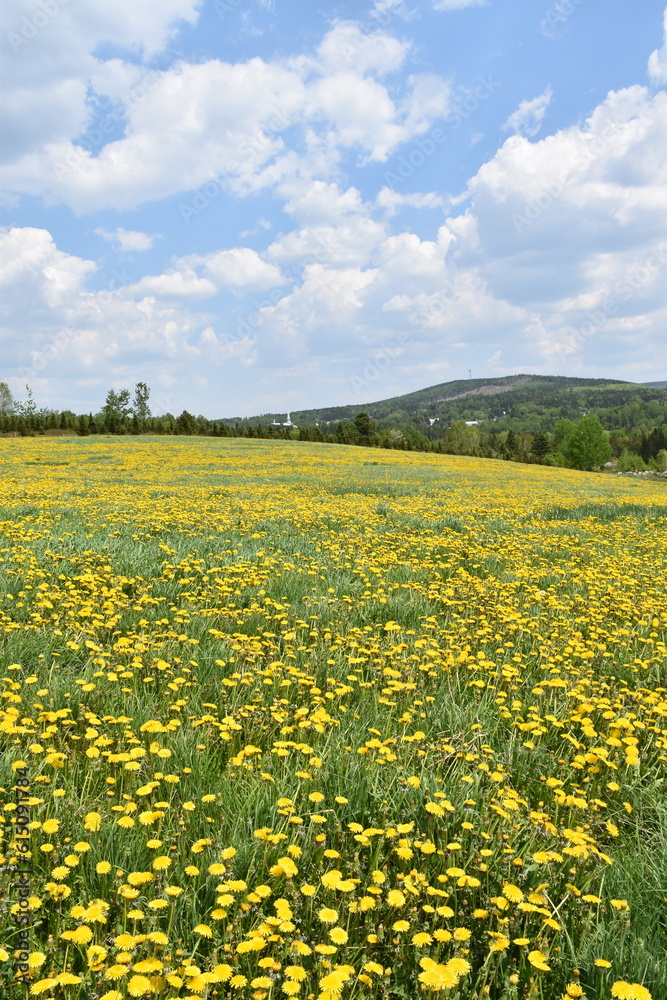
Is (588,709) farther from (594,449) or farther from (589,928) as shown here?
(594,449)

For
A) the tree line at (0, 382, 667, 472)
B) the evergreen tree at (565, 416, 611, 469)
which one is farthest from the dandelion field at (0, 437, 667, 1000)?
the evergreen tree at (565, 416, 611, 469)

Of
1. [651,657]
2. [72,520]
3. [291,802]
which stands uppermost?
[72,520]

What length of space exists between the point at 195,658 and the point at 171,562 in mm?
2683

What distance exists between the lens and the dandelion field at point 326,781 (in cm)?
197

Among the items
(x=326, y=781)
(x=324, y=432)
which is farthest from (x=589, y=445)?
(x=326, y=781)

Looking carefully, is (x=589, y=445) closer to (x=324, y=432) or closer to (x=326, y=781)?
(x=324, y=432)

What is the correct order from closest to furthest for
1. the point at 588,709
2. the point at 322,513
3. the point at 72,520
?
the point at 588,709
the point at 72,520
the point at 322,513

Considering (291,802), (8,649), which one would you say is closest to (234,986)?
(291,802)

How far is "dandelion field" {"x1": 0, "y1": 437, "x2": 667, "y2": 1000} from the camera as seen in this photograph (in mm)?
1973

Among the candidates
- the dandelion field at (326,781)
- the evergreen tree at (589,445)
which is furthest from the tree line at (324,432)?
the dandelion field at (326,781)

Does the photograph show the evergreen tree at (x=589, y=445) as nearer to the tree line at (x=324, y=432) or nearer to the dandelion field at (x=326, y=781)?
the tree line at (x=324, y=432)

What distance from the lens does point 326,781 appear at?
9.25ft

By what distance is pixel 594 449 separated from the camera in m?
89.0

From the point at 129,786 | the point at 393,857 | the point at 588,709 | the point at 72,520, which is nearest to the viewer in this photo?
the point at 393,857
